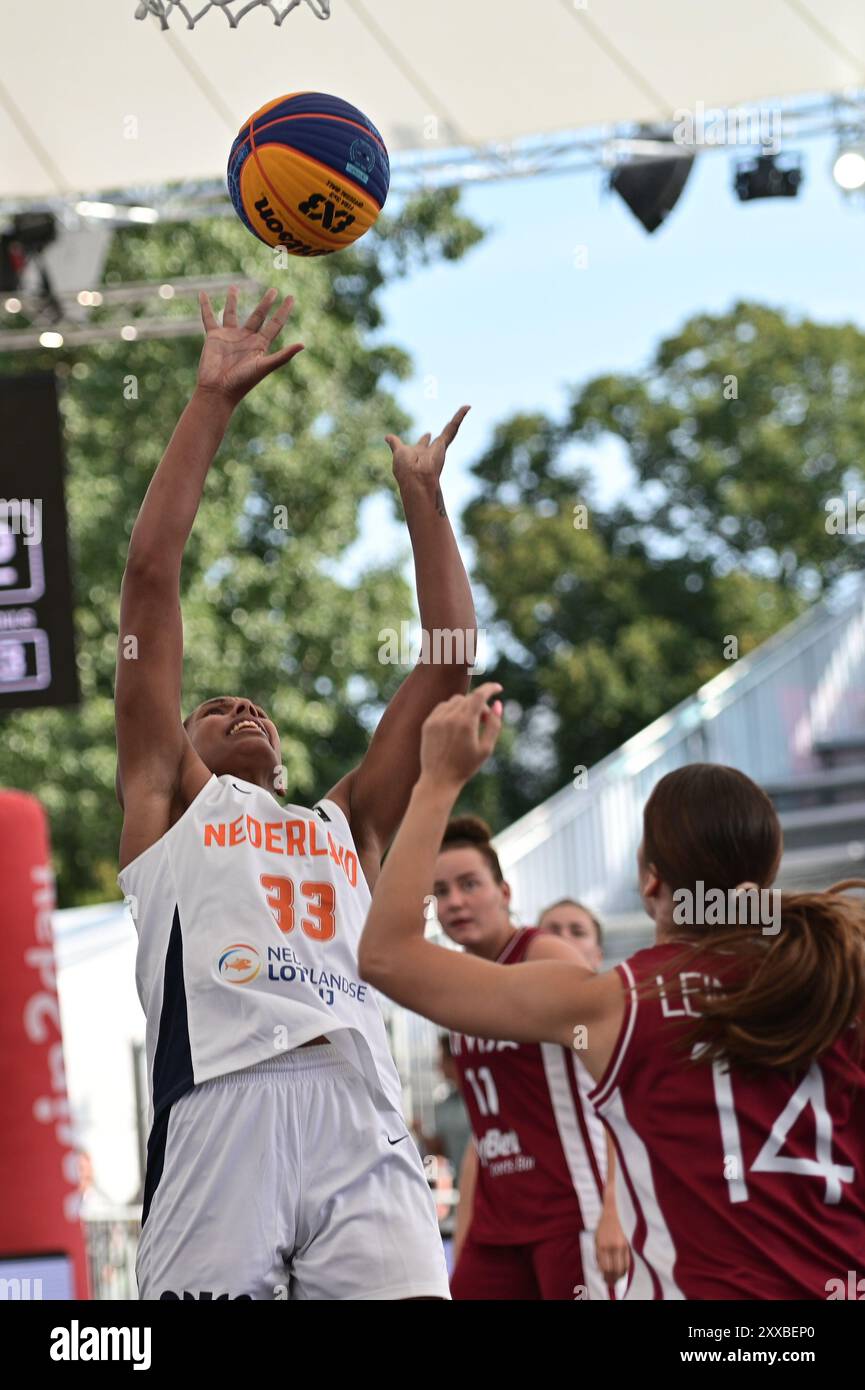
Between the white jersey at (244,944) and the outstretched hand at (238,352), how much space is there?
87cm

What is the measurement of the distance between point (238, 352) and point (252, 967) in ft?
4.46

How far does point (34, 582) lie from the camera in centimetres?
835

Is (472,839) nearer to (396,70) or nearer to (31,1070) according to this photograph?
(31,1070)

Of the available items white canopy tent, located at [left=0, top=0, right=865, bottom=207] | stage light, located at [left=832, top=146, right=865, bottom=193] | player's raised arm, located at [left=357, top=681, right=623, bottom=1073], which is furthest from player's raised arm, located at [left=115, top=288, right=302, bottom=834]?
stage light, located at [left=832, top=146, right=865, bottom=193]

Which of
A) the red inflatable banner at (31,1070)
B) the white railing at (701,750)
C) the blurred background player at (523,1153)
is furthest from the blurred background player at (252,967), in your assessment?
the white railing at (701,750)

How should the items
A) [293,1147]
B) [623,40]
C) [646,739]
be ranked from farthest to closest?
[646,739]
[623,40]
[293,1147]

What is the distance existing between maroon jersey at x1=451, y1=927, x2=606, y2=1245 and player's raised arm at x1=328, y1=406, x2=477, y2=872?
1.69 m

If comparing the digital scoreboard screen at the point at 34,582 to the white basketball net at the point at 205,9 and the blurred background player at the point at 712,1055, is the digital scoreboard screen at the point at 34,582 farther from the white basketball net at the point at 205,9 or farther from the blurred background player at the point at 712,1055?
the blurred background player at the point at 712,1055

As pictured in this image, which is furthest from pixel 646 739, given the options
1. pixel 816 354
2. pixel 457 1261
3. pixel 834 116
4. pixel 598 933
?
pixel 816 354

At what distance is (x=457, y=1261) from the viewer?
533 centimetres

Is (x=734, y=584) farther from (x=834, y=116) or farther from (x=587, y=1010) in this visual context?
(x=587, y=1010)

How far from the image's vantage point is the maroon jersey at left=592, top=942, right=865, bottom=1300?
2.44 m

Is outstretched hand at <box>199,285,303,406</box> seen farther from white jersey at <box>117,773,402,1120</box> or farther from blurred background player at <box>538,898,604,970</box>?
blurred background player at <box>538,898,604,970</box>
